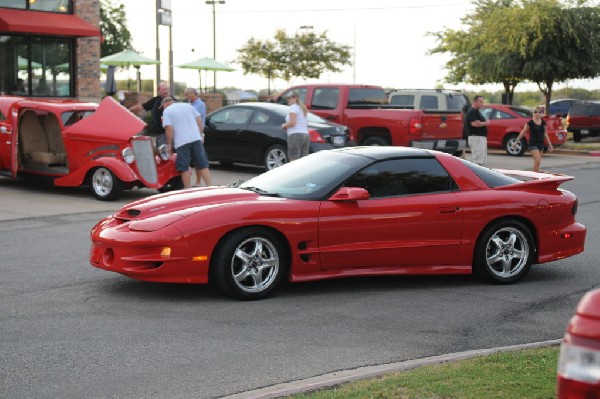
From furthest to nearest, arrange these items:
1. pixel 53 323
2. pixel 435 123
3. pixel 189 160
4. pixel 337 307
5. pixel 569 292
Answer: pixel 435 123 < pixel 189 160 < pixel 569 292 < pixel 337 307 < pixel 53 323

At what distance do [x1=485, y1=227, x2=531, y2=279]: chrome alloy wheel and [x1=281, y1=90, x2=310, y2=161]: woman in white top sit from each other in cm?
951

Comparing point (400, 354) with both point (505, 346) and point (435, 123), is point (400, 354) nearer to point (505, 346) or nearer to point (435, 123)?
point (505, 346)

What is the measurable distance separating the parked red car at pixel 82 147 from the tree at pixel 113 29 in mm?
65633

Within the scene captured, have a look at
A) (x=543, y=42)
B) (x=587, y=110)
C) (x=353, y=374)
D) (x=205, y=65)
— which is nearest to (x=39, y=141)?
(x=353, y=374)

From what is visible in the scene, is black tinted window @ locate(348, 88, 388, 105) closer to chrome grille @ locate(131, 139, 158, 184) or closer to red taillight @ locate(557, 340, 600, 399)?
chrome grille @ locate(131, 139, 158, 184)

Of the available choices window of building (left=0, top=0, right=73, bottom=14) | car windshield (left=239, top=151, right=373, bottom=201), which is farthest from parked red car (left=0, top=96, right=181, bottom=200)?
window of building (left=0, top=0, right=73, bottom=14)

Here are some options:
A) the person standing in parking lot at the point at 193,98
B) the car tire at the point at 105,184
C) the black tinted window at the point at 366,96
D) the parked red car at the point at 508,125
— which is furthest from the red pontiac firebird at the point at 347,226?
the parked red car at the point at 508,125

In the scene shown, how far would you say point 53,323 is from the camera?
7.54 meters

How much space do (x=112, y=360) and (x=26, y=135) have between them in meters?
11.3

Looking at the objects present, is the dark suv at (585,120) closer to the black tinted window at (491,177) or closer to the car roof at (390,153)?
the black tinted window at (491,177)

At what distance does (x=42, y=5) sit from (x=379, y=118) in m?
10.9

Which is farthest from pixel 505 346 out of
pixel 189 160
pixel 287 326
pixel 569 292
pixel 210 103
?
pixel 210 103

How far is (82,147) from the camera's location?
1606 centimetres

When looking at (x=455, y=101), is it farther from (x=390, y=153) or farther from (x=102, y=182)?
(x=390, y=153)
